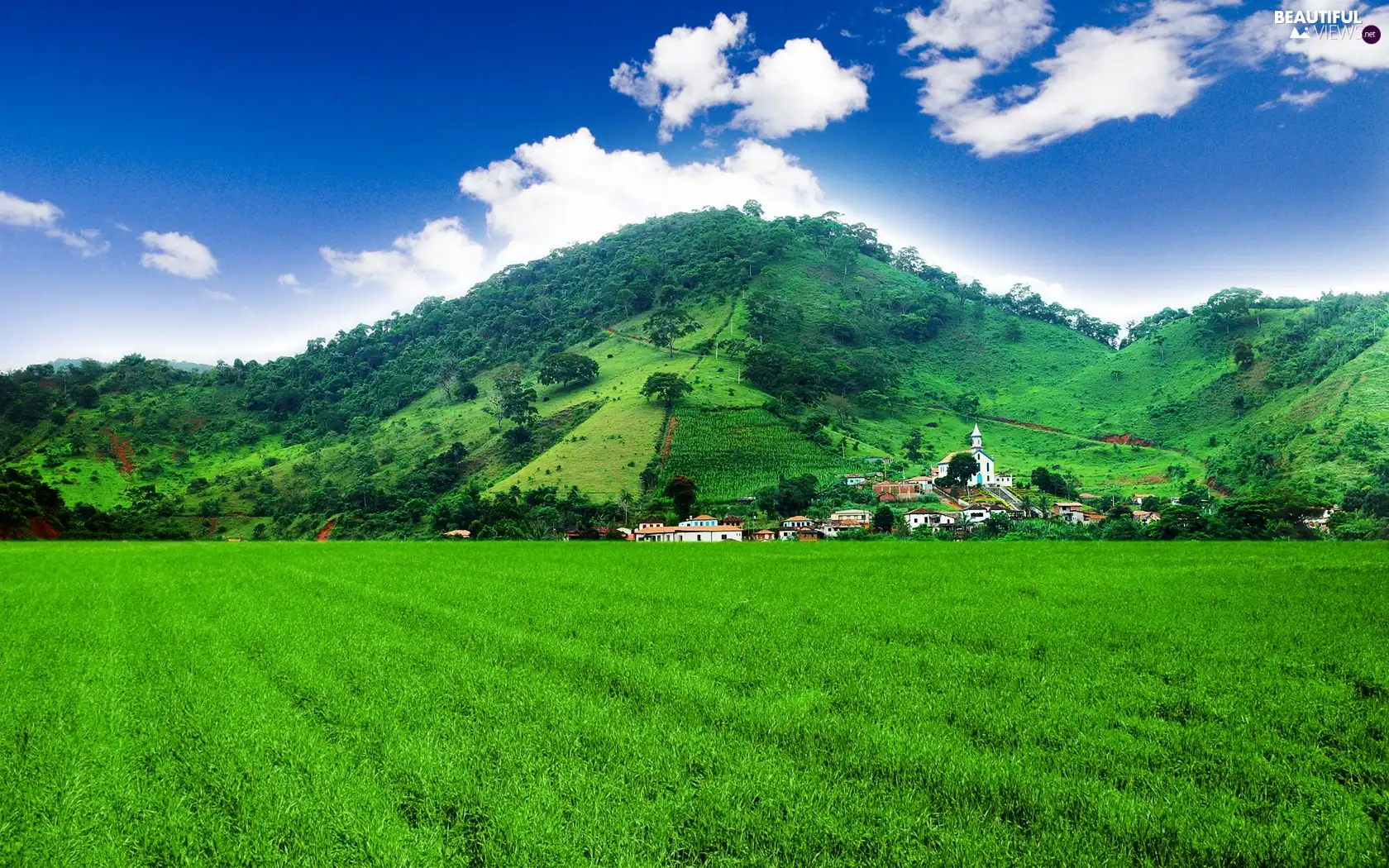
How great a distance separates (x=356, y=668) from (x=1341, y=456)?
112 m

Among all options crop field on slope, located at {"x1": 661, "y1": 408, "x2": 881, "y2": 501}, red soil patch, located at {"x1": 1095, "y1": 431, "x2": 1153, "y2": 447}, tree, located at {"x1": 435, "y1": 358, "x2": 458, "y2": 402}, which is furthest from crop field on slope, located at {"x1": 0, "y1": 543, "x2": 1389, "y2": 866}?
tree, located at {"x1": 435, "y1": 358, "x2": 458, "y2": 402}

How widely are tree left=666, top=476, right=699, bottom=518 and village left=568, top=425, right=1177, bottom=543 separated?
185cm

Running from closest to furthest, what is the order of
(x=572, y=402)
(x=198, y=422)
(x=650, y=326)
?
(x=572, y=402)
(x=198, y=422)
(x=650, y=326)

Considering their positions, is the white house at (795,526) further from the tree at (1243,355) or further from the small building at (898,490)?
the tree at (1243,355)

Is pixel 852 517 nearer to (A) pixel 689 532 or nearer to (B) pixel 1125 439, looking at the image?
(A) pixel 689 532

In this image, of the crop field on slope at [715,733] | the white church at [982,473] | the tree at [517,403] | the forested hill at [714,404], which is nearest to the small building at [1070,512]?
the white church at [982,473]

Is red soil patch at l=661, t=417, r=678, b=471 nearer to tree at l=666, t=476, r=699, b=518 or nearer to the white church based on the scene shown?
tree at l=666, t=476, r=699, b=518

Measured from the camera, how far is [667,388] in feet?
347

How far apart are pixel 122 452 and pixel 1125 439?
606 ft

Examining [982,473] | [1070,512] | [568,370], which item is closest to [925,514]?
[1070,512]

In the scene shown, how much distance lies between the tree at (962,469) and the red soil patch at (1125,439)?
36649 millimetres

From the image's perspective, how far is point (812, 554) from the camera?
2631 cm

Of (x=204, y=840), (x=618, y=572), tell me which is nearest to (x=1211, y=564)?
(x=618, y=572)

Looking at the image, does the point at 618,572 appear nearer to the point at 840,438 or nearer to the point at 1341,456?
the point at 840,438
